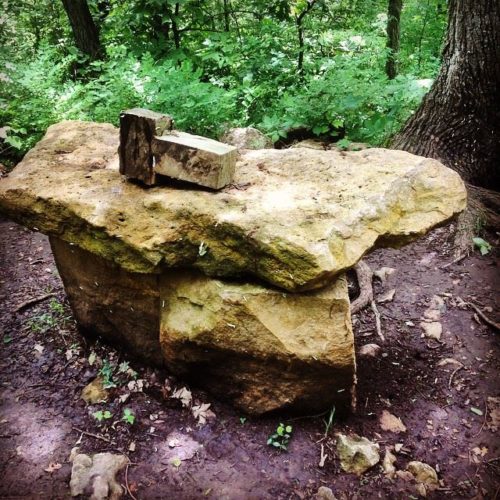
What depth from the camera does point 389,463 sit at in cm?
259

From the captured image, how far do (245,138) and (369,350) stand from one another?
291cm

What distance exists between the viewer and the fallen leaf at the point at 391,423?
2793 mm

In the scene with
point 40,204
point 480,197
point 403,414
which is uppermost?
point 40,204

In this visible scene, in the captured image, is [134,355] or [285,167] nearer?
[285,167]

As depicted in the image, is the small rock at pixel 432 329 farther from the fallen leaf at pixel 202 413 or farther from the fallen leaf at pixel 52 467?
the fallen leaf at pixel 52 467

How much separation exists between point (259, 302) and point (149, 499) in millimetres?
1319

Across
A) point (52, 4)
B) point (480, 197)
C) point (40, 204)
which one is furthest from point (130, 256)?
point (52, 4)

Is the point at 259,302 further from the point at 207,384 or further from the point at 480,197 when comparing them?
the point at 480,197

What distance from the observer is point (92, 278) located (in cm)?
321

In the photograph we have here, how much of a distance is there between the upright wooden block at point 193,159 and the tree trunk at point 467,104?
292 cm

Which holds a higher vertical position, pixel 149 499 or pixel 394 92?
pixel 394 92

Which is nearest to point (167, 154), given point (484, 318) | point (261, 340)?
point (261, 340)

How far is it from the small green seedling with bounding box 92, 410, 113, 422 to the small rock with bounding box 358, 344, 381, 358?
194cm

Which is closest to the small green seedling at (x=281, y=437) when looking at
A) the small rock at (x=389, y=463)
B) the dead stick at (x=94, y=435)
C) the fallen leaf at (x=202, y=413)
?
the fallen leaf at (x=202, y=413)
